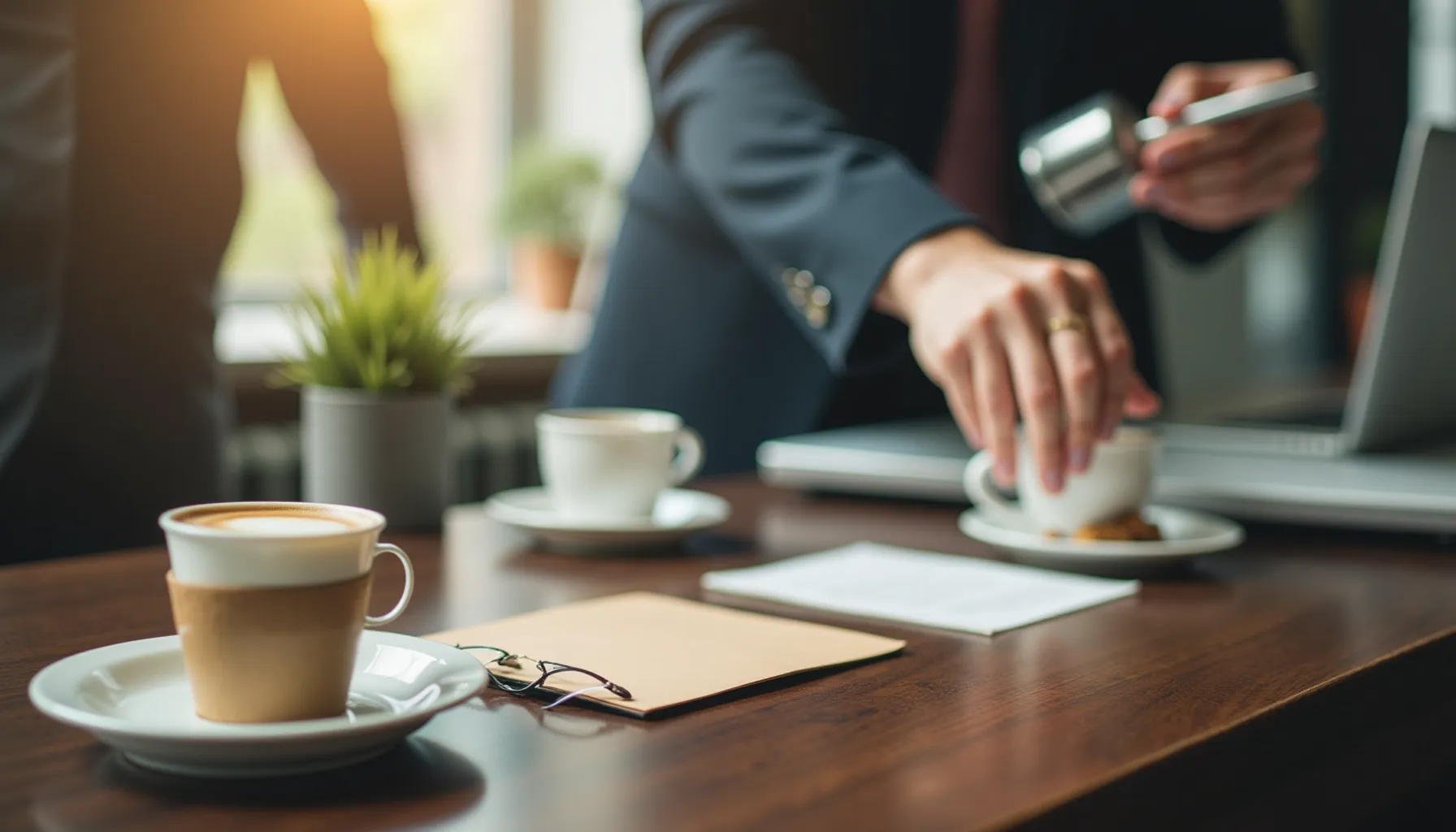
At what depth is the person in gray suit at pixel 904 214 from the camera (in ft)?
3.32

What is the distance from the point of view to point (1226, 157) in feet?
4.44

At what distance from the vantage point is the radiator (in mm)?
2480

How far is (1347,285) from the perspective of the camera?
4.95m

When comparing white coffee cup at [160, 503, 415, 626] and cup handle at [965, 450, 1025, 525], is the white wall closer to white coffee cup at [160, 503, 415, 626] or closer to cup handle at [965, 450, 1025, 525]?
cup handle at [965, 450, 1025, 525]

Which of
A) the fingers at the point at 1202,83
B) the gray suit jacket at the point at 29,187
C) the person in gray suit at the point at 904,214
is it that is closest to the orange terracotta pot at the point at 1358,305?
the person in gray suit at the point at 904,214

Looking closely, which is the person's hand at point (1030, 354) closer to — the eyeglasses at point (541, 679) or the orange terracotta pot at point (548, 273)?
the eyeglasses at point (541, 679)

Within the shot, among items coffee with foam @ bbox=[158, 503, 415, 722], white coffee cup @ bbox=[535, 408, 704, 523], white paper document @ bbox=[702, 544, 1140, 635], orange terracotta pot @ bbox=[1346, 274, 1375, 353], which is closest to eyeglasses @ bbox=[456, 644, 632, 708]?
coffee with foam @ bbox=[158, 503, 415, 722]

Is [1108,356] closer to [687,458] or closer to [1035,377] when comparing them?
[1035,377]

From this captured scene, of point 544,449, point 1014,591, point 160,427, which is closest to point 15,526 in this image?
point 160,427

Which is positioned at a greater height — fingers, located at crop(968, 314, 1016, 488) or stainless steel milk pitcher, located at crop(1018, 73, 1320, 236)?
stainless steel milk pitcher, located at crop(1018, 73, 1320, 236)

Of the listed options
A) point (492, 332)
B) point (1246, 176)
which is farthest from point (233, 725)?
point (492, 332)

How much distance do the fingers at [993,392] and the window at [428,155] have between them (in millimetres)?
1811

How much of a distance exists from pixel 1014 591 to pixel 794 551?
199 millimetres

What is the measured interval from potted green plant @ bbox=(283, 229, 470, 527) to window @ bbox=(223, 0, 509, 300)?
156cm
